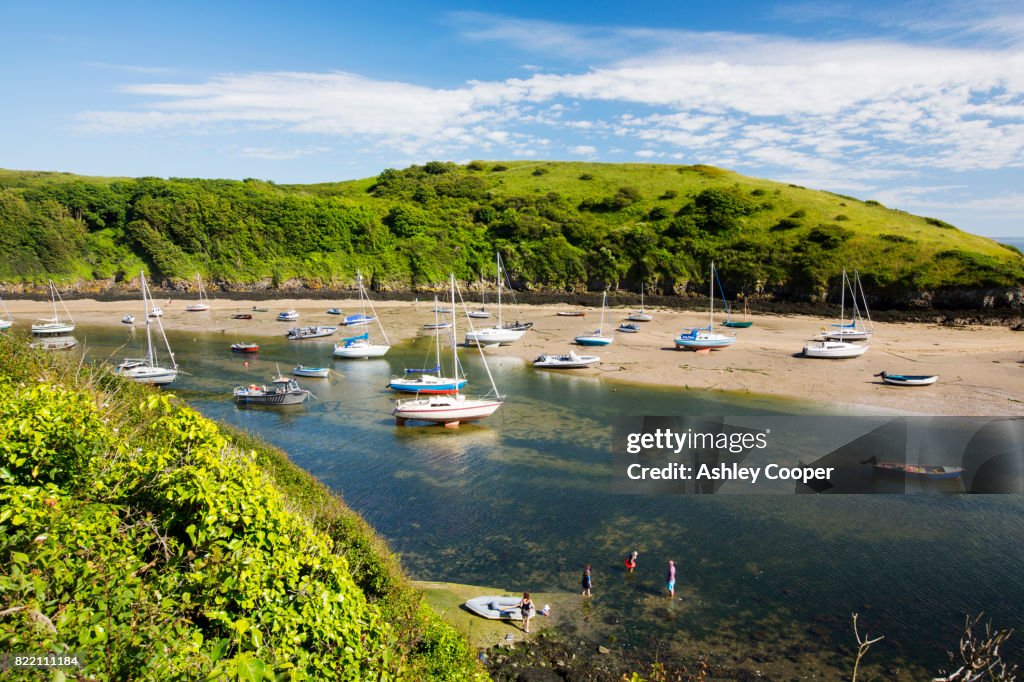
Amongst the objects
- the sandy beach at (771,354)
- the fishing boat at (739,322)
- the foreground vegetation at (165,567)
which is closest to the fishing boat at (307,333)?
the sandy beach at (771,354)

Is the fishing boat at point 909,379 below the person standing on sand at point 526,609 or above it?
above

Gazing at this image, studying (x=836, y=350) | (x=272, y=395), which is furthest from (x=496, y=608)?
(x=836, y=350)

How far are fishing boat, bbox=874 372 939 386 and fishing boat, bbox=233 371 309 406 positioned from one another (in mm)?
47527

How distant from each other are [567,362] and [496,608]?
39.2 m

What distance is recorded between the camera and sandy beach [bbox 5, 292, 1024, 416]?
47219 millimetres

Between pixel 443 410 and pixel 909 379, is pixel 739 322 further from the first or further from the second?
pixel 443 410

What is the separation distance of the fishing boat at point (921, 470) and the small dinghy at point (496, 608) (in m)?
22.9

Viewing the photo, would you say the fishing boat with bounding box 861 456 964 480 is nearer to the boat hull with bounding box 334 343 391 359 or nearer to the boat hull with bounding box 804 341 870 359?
Answer: the boat hull with bounding box 804 341 870 359

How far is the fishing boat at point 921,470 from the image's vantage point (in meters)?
31.7

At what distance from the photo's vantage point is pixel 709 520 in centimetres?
2853

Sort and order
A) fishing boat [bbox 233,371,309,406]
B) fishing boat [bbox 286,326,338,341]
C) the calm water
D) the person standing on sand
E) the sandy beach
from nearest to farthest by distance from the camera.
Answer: the person standing on sand → the calm water → the sandy beach → fishing boat [bbox 233,371,309,406] → fishing boat [bbox 286,326,338,341]

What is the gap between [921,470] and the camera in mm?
31828

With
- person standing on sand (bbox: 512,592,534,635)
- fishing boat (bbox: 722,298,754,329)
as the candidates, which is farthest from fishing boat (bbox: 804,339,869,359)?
person standing on sand (bbox: 512,592,534,635)

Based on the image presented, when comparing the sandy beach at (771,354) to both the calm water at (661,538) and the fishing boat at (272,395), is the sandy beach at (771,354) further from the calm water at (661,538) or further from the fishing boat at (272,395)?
the fishing boat at (272,395)
